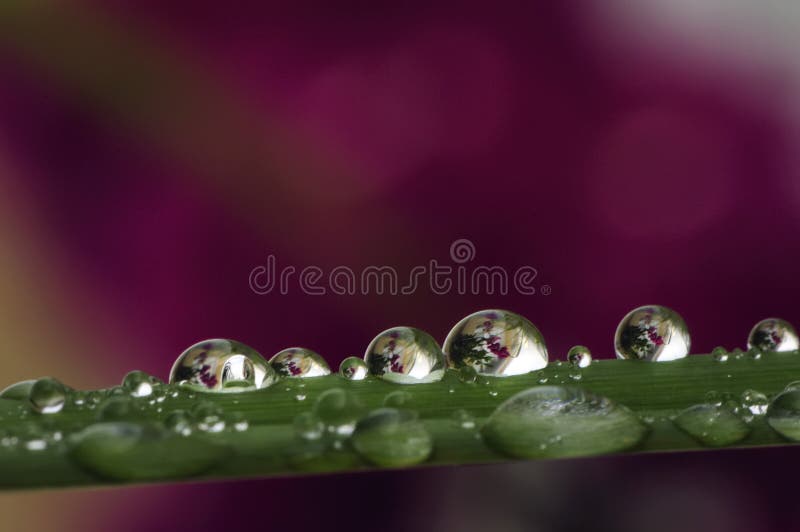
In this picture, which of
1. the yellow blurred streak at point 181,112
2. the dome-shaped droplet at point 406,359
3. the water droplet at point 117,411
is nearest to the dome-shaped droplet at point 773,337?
the dome-shaped droplet at point 406,359

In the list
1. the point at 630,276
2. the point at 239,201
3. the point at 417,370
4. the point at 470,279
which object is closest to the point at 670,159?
the point at 630,276

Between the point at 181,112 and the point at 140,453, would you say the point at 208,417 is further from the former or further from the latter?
the point at 181,112

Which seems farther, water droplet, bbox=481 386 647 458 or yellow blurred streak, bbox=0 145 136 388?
yellow blurred streak, bbox=0 145 136 388

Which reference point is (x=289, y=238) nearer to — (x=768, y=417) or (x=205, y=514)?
(x=205, y=514)

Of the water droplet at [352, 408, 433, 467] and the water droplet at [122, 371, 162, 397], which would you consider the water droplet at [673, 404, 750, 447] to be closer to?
the water droplet at [352, 408, 433, 467]

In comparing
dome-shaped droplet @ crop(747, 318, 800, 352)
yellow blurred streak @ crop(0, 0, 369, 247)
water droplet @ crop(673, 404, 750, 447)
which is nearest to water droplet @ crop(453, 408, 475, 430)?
water droplet @ crop(673, 404, 750, 447)
